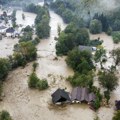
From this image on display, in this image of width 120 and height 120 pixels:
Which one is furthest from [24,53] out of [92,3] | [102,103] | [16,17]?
[16,17]

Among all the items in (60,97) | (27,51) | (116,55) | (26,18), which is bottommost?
(60,97)

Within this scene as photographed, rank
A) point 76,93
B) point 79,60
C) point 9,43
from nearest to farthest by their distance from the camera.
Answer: point 76,93, point 79,60, point 9,43

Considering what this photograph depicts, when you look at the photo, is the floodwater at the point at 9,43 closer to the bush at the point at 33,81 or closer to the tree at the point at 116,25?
the bush at the point at 33,81

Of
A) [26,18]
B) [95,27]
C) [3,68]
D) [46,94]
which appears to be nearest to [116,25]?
[95,27]

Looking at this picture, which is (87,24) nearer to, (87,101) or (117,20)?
(117,20)

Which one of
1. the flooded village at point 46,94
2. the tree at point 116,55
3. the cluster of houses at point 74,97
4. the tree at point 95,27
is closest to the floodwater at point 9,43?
the flooded village at point 46,94

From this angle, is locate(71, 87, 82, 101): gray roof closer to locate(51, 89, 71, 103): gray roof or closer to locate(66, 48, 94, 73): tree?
locate(51, 89, 71, 103): gray roof

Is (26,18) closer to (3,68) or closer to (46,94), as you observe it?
(3,68)

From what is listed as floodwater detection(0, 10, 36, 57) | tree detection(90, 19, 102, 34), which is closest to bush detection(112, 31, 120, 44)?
tree detection(90, 19, 102, 34)
